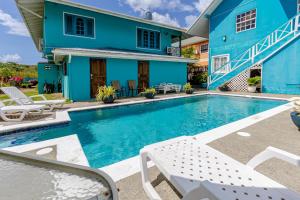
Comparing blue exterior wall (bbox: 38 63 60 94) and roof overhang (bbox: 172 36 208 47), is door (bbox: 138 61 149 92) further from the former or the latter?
roof overhang (bbox: 172 36 208 47)

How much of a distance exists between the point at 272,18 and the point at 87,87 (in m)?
16.0

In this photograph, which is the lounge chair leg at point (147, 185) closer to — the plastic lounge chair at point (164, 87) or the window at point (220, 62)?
the plastic lounge chair at point (164, 87)

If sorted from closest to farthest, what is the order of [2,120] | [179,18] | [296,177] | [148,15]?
[296,177], [2,120], [148,15], [179,18]

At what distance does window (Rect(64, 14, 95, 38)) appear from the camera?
12.7m

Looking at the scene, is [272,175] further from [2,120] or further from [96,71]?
[96,71]

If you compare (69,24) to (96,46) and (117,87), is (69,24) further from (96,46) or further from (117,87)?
(117,87)

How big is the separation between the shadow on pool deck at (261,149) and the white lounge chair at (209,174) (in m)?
0.26

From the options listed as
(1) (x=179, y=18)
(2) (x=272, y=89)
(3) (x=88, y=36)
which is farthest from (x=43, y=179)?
(1) (x=179, y=18)

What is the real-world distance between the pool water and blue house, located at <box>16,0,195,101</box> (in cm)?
407

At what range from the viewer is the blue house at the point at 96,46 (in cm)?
1140

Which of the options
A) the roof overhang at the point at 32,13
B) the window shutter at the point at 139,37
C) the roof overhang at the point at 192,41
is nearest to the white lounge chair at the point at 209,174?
the roof overhang at the point at 32,13

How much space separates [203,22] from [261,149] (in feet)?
64.8

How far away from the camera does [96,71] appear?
39.6 ft

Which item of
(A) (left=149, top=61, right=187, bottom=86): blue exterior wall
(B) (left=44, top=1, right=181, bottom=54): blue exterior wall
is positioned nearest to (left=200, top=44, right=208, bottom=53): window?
(B) (left=44, top=1, right=181, bottom=54): blue exterior wall
